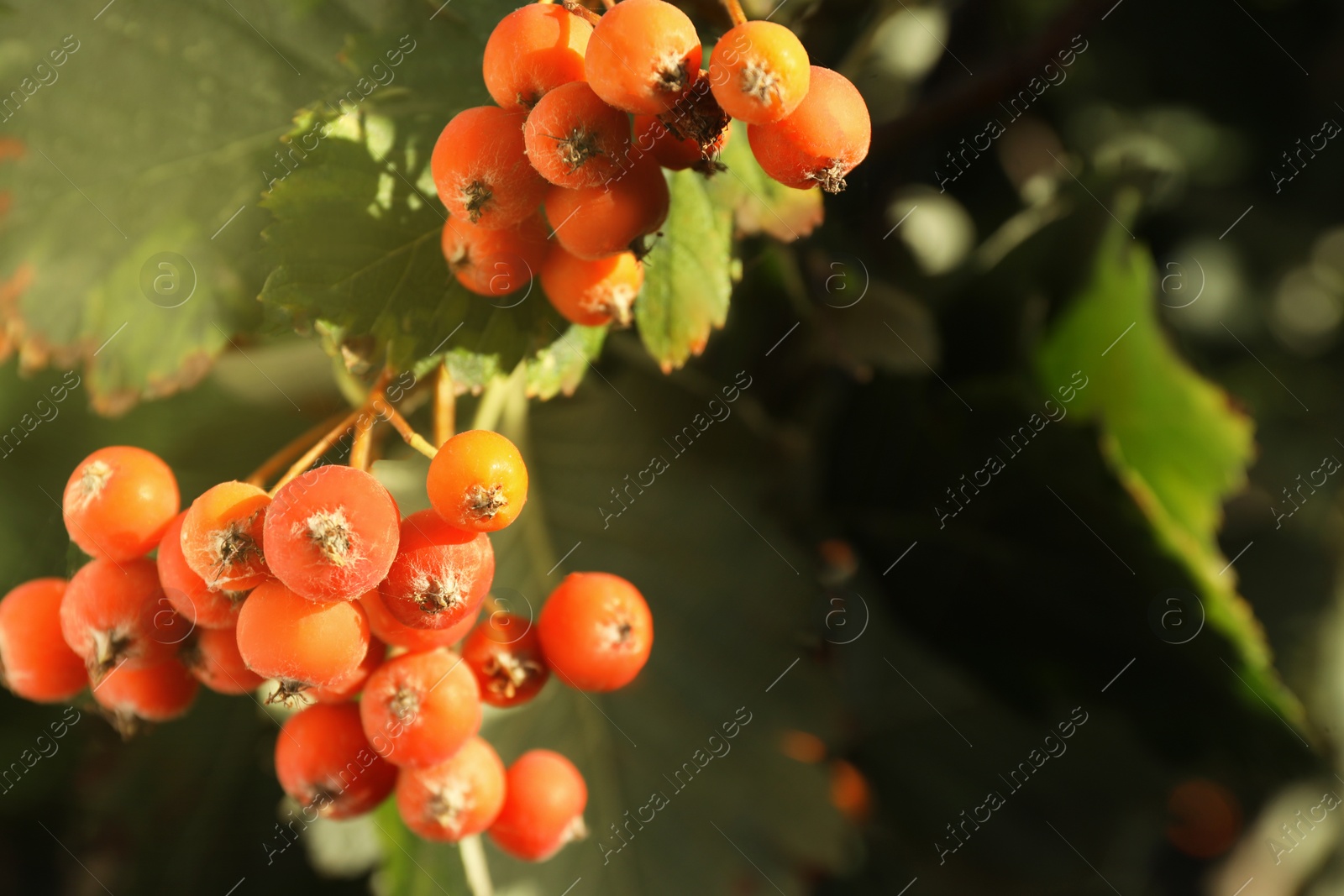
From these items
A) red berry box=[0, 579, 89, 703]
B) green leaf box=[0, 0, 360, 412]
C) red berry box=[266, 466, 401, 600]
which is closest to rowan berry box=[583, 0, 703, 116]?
red berry box=[266, 466, 401, 600]

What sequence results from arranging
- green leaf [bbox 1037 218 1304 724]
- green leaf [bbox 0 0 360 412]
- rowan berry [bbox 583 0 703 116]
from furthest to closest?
green leaf [bbox 1037 218 1304 724] < green leaf [bbox 0 0 360 412] < rowan berry [bbox 583 0 703 116]

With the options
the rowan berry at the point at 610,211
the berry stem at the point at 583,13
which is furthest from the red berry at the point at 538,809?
the berry stem at the point at 583,13

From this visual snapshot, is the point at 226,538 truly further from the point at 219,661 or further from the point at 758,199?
the point at 758,199

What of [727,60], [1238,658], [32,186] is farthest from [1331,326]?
[32,186]

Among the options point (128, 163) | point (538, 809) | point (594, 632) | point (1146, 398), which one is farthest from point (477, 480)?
point (1146, 398)

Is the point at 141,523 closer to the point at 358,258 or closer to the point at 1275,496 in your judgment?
the point at 358,258

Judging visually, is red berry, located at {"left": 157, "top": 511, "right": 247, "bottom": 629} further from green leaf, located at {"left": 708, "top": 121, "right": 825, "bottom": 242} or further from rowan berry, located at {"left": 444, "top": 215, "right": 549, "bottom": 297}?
green leaf, located at {"left": 708, "top": 121, "right": 825, "bottom": 242}
